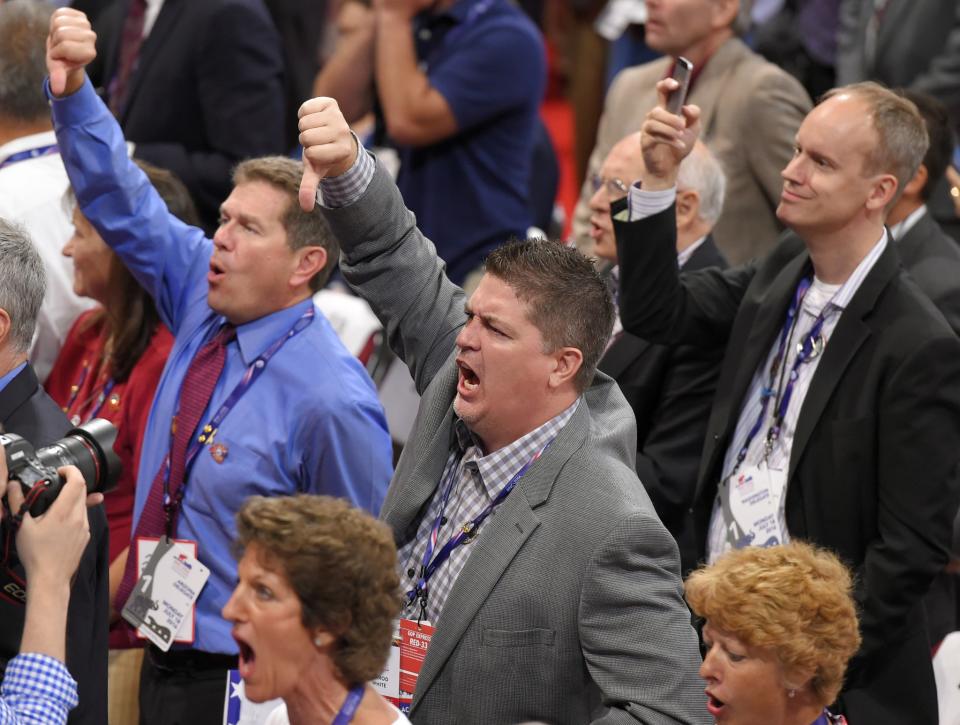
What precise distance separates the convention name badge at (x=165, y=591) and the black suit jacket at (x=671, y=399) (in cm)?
133

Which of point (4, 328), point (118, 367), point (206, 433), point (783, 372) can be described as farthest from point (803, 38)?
point (4, 328)

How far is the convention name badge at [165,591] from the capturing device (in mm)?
3730

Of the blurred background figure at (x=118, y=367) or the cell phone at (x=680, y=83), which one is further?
the blurred background figure at (x=118, y=367)

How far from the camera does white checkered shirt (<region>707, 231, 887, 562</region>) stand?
12.8 ft

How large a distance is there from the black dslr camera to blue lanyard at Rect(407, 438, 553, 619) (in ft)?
2.19

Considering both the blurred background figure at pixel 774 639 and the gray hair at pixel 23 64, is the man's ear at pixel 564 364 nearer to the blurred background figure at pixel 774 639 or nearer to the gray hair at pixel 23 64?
the blurred background figure at pixel 774 639

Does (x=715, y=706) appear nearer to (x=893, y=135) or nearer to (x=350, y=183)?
(x=350, y=183)

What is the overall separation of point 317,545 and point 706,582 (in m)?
0.93

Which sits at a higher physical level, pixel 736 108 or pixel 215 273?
pixel 215 273

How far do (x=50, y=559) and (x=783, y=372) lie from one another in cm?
203

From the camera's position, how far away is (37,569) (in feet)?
9.27

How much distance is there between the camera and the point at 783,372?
4000 mm

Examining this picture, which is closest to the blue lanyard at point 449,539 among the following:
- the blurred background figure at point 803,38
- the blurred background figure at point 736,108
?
the blurred background figure at point 736,108

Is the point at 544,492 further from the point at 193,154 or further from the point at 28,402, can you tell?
the point at 193,154
